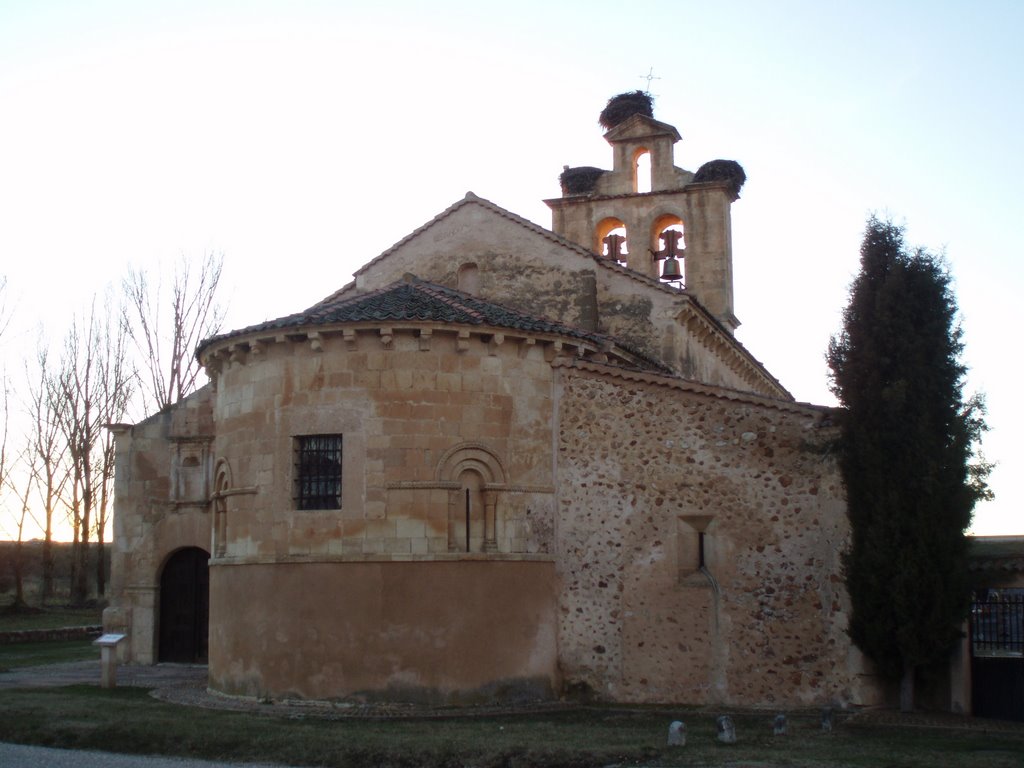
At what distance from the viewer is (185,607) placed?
77.0 feet

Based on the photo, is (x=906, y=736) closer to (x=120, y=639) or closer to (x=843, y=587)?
(x=843, y=587)

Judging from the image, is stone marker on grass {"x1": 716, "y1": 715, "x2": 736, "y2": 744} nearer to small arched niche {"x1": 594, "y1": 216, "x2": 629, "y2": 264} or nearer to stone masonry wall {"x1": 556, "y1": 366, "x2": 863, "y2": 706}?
stone masonry wall {"x1": 556, "y1": 366, "x2": 863, "y2": 706}

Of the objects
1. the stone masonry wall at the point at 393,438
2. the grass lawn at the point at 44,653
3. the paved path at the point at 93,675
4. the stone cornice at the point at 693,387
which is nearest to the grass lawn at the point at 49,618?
the grass lawn at the point at 44,653

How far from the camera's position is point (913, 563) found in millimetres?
14820

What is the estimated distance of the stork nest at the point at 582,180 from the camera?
90.6 feet

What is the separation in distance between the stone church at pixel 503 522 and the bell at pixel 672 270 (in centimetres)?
804

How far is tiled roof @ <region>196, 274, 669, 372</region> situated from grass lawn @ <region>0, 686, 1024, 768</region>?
5.57 m

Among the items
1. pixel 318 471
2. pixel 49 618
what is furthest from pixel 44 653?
pixel 318 471

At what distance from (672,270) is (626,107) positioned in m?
5.03

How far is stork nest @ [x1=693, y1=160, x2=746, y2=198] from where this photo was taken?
87.4ft

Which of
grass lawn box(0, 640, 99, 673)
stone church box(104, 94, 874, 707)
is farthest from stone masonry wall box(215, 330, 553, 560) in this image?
grass lawn box(0, 640, 99, 673)

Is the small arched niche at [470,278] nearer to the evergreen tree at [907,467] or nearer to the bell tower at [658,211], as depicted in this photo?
the bell tower at [658,211]

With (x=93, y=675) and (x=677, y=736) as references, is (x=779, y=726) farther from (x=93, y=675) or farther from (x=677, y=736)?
(x=93, y=675)

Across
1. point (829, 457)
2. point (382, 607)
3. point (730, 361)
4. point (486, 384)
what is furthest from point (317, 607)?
point (730, 361)
